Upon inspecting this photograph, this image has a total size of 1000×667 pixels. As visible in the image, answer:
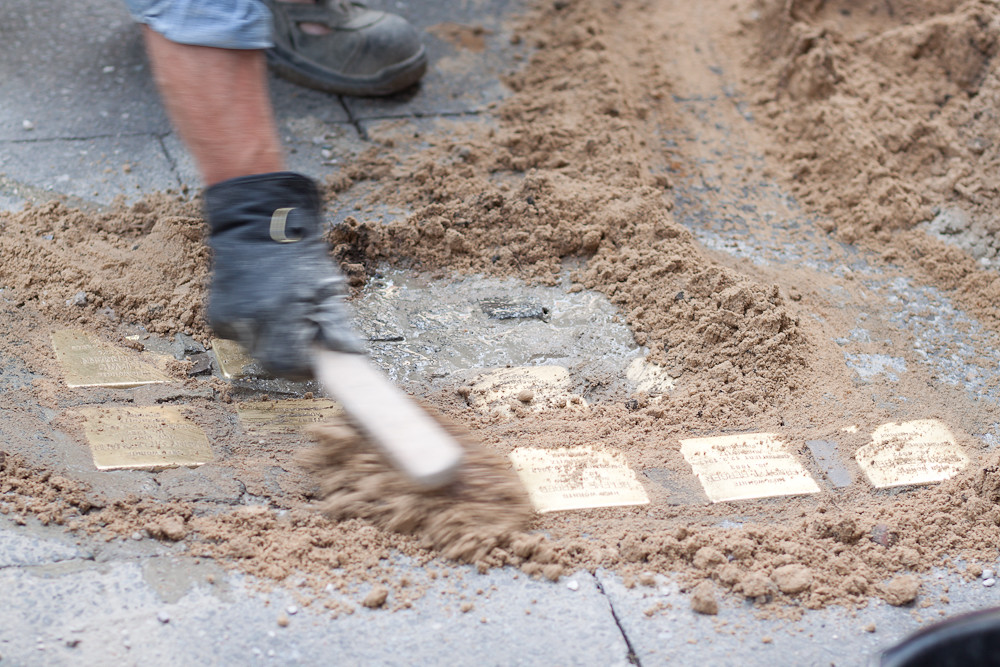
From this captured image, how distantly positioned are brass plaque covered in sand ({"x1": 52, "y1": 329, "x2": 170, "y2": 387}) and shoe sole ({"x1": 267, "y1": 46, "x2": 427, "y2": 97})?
1.35 metres

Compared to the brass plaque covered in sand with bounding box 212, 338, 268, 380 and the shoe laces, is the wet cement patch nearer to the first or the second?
the brass plaque covered in sand with bounding box 212, 338, 268, 380

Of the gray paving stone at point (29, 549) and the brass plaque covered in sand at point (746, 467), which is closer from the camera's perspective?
the gray paving stone at point (29, 549)

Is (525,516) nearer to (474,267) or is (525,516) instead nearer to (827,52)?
(474,267)

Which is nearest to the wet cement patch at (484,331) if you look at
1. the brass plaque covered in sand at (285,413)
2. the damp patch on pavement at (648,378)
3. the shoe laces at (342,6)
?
the damp patch on pavement at (648,378)

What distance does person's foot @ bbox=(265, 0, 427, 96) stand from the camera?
289 cm

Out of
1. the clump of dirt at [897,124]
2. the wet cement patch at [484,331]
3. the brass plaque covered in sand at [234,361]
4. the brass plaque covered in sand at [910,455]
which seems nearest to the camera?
the brass plaque covered in sand at [910,455]

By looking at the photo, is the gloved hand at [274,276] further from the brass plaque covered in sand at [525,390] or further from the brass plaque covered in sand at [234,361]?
the brass plaque covered in sand at [525,390]

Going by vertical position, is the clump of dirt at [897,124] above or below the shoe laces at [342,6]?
above

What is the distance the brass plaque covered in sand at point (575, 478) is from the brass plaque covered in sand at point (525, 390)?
0.17 metres

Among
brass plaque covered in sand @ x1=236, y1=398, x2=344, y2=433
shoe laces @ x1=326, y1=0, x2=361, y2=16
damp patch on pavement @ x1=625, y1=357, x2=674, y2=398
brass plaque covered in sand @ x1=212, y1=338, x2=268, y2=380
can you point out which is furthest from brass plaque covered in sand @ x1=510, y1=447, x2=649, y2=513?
shoe laces @ x1=326, y1=0, x2=361, y2=16

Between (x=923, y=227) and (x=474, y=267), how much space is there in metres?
1.35

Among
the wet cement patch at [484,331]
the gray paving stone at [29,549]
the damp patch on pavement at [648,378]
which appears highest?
the damp patch on pavement at [648,378]

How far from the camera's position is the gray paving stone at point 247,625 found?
1325mm

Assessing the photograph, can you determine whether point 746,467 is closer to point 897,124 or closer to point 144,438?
point 144,438
